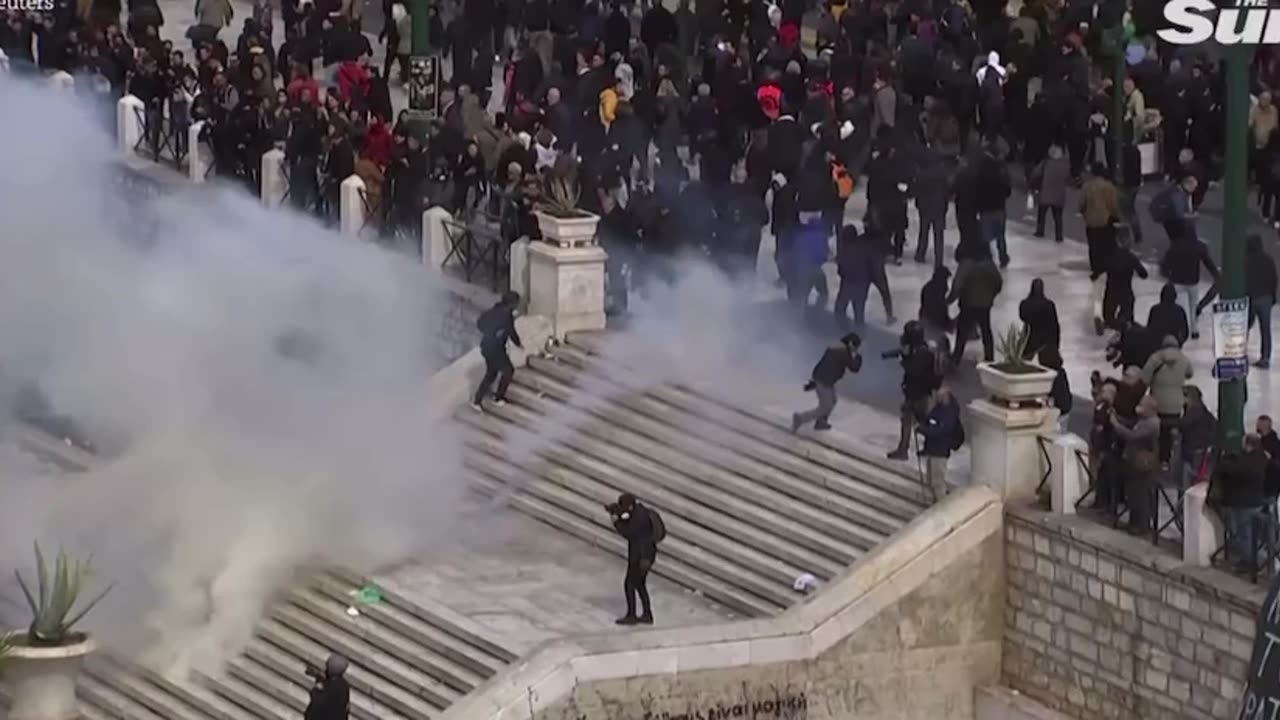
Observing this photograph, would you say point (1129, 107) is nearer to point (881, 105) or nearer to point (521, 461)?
point (881, 105)

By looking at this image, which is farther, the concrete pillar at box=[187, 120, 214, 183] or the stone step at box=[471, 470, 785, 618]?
the concrete pillar at box=[187, 120, 214, 183]

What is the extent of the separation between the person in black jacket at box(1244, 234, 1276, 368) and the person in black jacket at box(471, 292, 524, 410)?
6.28 m

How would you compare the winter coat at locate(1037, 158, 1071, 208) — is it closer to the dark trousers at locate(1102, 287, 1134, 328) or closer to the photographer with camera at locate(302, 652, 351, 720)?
the dark trousers at locate(1102, 287, 1134, 328)

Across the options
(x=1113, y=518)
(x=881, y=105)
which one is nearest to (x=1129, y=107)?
(x=881, y=105)

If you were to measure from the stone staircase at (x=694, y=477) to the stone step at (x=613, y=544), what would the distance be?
11 millimetres

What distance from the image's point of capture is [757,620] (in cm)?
3059

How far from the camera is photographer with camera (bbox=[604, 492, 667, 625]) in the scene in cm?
3075

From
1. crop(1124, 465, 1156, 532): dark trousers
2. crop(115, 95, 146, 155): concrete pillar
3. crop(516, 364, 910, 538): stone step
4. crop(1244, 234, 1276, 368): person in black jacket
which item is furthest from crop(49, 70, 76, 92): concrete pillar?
crop(1124, 465, 1156, 532): dark trousers

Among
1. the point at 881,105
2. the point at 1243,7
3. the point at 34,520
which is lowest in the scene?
the point at 34,520

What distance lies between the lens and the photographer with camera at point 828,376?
3238cm

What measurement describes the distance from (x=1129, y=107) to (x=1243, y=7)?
1024cm

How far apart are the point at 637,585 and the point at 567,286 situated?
5060 mm

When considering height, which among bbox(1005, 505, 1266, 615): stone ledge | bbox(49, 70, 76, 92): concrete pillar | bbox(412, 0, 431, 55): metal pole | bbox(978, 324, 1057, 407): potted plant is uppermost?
bbox(412, 0, 431, 55): metal pole

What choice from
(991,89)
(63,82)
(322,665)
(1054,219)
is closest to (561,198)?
(1054,219)
